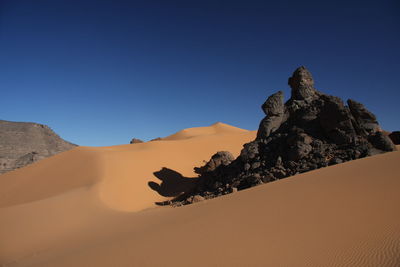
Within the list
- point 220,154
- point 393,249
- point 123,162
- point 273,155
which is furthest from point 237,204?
point 123,162

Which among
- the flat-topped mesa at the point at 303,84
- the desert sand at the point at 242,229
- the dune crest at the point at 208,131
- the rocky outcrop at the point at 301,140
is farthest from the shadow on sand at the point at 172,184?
the dune crest at the point at 208,131

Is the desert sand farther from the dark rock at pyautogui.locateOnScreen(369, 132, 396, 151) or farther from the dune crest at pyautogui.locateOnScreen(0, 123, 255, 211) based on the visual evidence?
the dark rock at pyautogui.locateOnScreen(369, 132, 396, 151)

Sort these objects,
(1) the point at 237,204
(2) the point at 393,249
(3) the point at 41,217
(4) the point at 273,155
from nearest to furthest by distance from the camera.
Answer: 1. (2) the point at 393,249
2. (1) the point at 237,204
3. (3) the point at 41,217
4. (4) the point at 273,155

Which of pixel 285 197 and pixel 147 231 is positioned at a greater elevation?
pixel 285 197

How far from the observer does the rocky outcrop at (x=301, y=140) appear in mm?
9469

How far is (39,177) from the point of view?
15.0 meters

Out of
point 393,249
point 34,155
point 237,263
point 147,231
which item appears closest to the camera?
point 393,249

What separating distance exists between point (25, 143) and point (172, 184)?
20.8 meters

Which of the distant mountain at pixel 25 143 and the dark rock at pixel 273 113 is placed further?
the distant mountain at pixel 25 143

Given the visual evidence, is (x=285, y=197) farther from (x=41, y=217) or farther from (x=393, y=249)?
(x=41, y=217)

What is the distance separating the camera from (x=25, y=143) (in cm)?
2592

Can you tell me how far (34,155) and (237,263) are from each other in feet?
81.9

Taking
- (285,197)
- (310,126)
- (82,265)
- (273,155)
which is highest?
(310,126)

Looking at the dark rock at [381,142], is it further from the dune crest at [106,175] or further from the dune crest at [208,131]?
the dune crest at [208,131]
